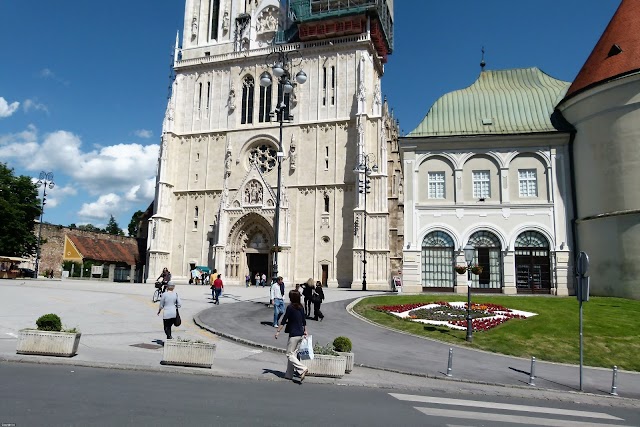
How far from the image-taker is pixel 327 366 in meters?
10.6

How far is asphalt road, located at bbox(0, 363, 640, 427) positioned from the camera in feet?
22.3

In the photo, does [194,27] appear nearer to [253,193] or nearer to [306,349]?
[253,193]

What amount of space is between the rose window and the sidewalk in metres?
28.3

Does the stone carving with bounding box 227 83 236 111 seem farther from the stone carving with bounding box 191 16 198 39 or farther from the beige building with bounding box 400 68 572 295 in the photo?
the beige building with bounding box 400 68 572 295

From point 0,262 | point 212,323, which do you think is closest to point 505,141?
point 212,323

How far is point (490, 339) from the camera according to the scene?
16.7 metres

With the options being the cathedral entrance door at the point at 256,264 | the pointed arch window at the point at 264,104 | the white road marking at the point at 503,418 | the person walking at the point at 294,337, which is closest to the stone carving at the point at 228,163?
the pointed arch window at the point at 264,104

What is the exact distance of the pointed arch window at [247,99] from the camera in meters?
52.6

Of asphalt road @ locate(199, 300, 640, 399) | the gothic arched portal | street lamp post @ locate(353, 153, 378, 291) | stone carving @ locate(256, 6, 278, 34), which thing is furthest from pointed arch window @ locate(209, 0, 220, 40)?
asphalt road @ locate(199, 300, 640, 399)

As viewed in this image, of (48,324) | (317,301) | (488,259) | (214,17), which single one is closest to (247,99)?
(214,17)

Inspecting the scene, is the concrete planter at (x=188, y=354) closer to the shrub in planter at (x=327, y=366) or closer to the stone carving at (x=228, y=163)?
the shrub in planter at (x=327, y=366)

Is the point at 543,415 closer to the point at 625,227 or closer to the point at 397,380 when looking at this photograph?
the point at 397,380

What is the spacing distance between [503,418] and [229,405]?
463cm

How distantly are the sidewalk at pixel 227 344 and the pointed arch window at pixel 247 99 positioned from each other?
105ft
